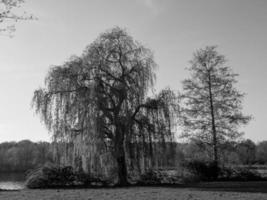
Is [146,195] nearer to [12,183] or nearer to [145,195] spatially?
[145,195]

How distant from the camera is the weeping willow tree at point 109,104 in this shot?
1628cm

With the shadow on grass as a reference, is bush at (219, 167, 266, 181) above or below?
above

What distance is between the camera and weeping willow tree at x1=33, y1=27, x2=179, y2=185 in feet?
53.4

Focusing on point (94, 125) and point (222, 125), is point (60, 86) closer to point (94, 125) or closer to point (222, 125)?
point (94, 125)

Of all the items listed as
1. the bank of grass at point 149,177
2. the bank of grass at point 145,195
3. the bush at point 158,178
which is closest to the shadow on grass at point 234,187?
the bank of grass at point 145,195

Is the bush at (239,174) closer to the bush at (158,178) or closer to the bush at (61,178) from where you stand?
the bush at (158,178)

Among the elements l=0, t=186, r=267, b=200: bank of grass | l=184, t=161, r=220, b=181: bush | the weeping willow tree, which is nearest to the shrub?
the weeping willow tree

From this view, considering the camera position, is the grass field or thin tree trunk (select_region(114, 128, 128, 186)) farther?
thin tree trunk (select_region(114, 128, 128, 186))

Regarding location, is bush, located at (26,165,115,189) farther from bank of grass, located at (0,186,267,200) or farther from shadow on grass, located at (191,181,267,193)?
shadow on grass, located at (191,181,267,193)

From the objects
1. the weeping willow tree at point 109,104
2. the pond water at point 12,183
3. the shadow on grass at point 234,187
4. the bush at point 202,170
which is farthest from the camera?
the bush at point 202,170

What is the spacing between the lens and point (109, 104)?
55.6 ft

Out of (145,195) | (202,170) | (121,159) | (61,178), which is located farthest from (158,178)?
(145,195)

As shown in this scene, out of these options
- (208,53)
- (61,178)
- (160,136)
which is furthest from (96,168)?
(208,53)

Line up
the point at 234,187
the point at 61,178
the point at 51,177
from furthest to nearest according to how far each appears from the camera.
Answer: the point at 61,178, the point at 51,177, the point at 234,187
